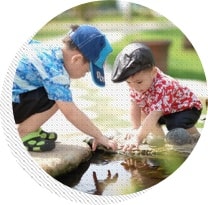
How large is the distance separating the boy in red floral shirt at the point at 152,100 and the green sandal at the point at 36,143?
0.19m

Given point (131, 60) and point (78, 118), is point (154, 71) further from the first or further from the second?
point (78, 118)

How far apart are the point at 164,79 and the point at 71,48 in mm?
247

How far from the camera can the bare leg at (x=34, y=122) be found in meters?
2.11

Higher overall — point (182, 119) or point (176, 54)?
point (176, 54)

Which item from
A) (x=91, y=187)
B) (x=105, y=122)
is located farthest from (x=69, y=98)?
(x=91, y=187)

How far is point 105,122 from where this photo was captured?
6.96 ft

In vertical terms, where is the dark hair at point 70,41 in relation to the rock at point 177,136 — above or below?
above

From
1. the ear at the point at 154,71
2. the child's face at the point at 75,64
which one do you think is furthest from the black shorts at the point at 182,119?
the child's face at the point at 75,64

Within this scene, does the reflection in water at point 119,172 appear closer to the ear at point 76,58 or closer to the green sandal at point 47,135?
the green sandal at point 47,135

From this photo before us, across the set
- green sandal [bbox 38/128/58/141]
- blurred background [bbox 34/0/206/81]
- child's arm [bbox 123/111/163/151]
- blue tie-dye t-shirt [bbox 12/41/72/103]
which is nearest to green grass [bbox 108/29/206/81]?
blurred background [bbox 34/0/206/81]

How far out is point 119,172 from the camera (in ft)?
7.06

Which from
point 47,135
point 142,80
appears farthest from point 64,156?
point 142,80

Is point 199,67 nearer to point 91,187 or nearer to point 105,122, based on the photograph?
point 105,122

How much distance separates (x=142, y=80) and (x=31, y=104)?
29 centimetres
